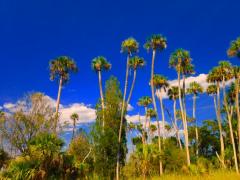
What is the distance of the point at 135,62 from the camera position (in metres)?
59.4

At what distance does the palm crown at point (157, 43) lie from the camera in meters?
61.7

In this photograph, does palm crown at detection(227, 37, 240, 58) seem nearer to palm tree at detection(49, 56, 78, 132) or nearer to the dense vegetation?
the dense vegetation

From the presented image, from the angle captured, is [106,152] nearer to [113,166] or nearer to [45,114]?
[113,166]

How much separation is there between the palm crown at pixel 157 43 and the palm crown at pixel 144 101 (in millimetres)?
21250

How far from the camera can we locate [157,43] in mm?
61906

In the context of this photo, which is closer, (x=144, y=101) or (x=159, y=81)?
(x=159, y=81)

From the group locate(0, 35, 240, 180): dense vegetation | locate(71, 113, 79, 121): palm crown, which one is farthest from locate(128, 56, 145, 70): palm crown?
Result: locate(71, 113, 79, 121): palm crown

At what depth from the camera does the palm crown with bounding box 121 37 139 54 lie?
2244 inches

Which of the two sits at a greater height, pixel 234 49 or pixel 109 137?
pixel 234 49

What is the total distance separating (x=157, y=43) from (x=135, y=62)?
19.2ft

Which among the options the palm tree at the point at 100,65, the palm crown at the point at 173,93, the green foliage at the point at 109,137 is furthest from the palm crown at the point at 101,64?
the palm crown at the point at 173,93

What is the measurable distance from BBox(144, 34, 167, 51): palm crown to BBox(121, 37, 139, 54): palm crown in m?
5.33

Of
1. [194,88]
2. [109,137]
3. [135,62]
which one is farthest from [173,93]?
[109,137]

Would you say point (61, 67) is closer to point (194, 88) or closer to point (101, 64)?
point (101, 64)
